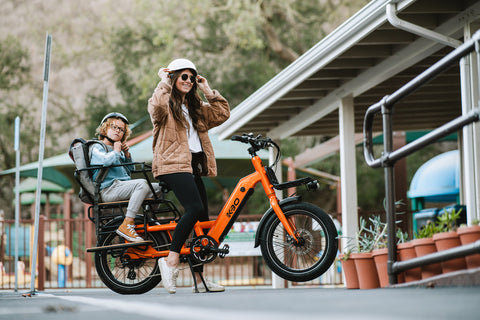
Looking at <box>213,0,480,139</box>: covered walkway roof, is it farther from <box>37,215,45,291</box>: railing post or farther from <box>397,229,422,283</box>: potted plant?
<box>37,215,45,291</box>: railing post

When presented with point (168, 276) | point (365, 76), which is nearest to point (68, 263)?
point (365, 76)

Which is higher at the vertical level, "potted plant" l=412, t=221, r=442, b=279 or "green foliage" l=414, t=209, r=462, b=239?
"green foliage" l=414, t=209, r=462, b=239

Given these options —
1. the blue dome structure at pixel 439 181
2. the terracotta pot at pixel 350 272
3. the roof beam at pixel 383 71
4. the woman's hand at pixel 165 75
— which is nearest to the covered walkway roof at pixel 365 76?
the roof beam at pixel 383 71

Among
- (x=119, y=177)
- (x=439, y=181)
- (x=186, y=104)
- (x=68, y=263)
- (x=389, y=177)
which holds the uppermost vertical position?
(x=186, y=104)

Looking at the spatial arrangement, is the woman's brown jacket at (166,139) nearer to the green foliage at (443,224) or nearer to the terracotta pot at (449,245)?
the green foliage at (443,224)

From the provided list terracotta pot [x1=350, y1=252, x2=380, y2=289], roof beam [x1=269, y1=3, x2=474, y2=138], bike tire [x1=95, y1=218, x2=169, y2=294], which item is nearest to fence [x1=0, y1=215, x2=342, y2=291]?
roof beam [x1=269, y1=3, x2=474, y2=138]

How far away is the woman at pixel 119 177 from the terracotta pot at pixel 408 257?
211 cm

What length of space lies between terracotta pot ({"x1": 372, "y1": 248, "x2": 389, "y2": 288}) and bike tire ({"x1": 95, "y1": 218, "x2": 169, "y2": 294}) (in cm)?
171

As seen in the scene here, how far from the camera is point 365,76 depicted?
830cm

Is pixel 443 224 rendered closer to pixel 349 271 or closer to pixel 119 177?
pixel 349 271

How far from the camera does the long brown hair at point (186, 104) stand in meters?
5.73

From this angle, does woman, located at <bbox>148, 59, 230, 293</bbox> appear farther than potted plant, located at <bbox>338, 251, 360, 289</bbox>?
No

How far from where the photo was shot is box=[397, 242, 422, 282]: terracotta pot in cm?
447

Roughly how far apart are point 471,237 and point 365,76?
425 centimetres
